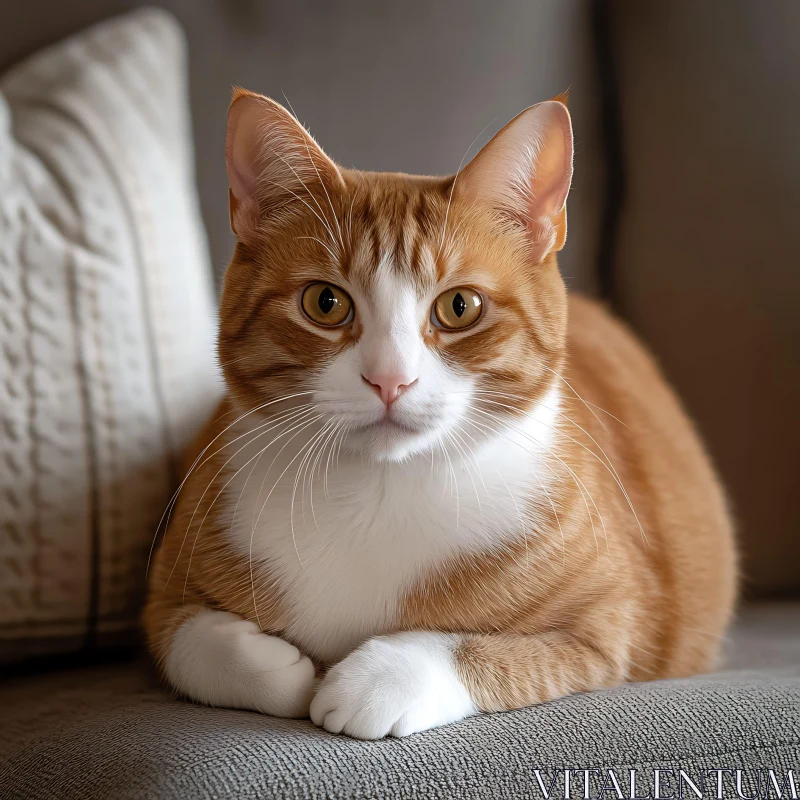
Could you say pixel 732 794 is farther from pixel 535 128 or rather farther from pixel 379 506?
pixel 535 128

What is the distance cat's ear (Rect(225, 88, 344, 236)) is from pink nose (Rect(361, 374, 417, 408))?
30 centimetres

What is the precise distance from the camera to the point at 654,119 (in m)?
1.85

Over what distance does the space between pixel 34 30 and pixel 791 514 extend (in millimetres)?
1859

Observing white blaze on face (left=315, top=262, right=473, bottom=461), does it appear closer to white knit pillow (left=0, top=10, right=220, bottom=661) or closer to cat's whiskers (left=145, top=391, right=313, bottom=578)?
cat's whiskers (left=145, top=391, right=313, bottom=578)

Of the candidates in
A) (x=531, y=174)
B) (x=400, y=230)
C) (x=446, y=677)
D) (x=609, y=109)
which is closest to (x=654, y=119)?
(x=609, y=109)

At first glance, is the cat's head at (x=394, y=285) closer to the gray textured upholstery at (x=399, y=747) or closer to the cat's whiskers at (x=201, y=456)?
the cat's whiskers at (x=201, y=456)

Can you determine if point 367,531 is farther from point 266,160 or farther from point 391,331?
point 266,160

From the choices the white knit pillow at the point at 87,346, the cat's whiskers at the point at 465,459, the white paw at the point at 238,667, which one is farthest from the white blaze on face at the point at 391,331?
the white knit pillow at the point at 87,346

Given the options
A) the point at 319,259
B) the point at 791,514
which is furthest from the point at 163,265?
the point at 791,514

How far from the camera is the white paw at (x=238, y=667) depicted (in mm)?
931

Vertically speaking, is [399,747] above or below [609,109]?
below

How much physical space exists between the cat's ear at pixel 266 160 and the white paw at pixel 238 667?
1.67 feet

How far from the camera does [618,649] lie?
106 centimetres

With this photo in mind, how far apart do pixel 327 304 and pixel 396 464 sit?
0.70ft
